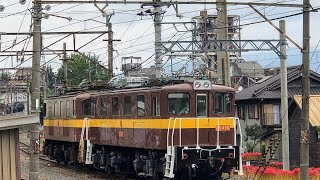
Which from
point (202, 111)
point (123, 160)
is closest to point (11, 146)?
point (202, 111)

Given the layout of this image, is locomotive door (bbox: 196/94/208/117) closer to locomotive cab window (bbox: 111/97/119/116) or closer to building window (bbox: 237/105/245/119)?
locomotive cab window (bbox: 111/97/119/116)

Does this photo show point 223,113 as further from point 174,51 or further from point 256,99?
point 256,99

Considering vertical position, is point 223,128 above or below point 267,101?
below

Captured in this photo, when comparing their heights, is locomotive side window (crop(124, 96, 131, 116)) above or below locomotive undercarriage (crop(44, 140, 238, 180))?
above

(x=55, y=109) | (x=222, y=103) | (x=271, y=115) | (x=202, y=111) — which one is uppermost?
(x=222, y=103)

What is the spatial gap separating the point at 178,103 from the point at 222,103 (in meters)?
1.48

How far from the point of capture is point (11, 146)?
52.0 ft

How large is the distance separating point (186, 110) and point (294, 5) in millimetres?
4565

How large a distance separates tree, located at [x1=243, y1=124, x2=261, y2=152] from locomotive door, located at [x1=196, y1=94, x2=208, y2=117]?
2259 cm

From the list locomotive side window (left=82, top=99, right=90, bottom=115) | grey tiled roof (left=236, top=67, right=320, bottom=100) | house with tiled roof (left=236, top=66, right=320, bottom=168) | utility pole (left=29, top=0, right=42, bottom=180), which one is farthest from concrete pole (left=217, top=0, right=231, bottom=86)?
grey tiled roof (left=236, top=67, right=320, bottom=100)

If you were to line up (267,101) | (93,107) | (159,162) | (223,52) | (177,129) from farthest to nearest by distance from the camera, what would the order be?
(267,101) < (223,52) < (93,107) < (159,162) < (177,129)

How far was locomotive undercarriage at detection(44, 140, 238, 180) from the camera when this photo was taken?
60.6ft

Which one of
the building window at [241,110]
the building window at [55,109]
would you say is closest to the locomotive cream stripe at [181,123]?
the building window at [55,109]

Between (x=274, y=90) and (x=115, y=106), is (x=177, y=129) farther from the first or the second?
(x=274, y=90)
